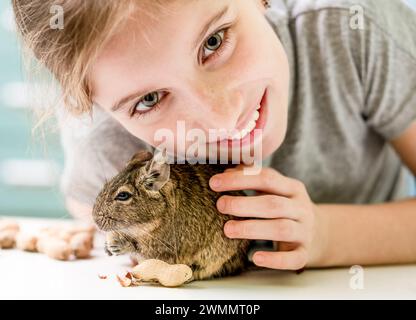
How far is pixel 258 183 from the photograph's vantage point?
820mm

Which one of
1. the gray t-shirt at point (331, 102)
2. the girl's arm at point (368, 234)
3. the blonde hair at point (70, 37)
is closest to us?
the blonde hair at point (70, 37)

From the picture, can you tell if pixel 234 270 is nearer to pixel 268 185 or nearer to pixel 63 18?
pixel 268 185

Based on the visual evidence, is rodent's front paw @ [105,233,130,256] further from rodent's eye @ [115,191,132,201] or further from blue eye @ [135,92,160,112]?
blue eye @ [135,92,160,112]

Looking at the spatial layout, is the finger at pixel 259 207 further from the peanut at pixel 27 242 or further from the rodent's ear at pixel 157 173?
the peanut at pixel 27 242

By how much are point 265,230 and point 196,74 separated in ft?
0.74

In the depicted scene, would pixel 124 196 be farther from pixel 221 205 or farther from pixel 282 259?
pixel 282 259

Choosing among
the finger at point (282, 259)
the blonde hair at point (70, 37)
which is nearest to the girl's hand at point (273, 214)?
the finger at point (282, 259)

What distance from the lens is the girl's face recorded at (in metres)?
0.72

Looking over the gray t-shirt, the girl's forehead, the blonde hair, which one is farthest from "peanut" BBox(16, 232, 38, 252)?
the girl's forehead

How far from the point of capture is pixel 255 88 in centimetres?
83

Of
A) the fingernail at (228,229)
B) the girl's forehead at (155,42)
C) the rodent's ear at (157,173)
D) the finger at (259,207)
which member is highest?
the girl's forehead at (155,42)

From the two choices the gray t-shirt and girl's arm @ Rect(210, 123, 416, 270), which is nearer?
girl's arm @ Rect(210, 123, 416, 270)

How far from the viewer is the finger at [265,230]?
0.79 meters

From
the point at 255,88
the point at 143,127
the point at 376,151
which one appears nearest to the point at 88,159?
the point at 143,127
